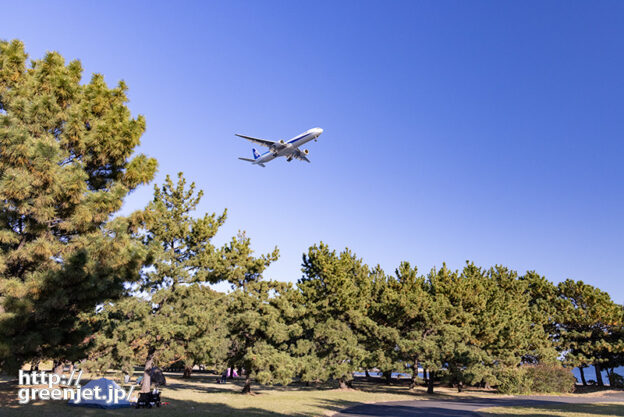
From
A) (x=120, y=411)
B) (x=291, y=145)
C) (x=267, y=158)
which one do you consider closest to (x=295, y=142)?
(x=291, y=145)

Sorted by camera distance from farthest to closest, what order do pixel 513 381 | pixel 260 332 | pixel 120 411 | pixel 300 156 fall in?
pixel 300 156 < pixel 513 381 < pixel 260 332 < pixel 120 411

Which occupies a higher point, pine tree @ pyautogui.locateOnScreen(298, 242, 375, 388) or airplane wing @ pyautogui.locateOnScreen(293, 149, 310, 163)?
airplane wing @ pyautogui.locateOnScreen(293, 149, 310, 163)

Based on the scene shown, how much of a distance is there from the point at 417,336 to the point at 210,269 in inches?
760

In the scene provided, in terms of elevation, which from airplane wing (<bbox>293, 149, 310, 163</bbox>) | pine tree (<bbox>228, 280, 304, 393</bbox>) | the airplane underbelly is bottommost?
pine tree (<bbox>228, 280, 304, 393</bbox>)

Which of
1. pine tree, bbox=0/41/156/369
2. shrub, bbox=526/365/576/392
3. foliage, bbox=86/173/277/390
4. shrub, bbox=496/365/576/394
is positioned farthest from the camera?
shrub, bbox=526/365/576/392

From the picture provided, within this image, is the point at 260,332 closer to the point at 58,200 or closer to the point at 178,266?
the point at 178,266

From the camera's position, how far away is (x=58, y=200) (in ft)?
38.7

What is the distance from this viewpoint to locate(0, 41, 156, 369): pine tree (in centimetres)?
1100

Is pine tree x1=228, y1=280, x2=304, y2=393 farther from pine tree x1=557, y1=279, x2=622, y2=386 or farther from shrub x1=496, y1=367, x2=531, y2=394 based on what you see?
pine tree x1=557, y1=279, x2=622, y2=386

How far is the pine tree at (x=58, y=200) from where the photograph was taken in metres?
11.0

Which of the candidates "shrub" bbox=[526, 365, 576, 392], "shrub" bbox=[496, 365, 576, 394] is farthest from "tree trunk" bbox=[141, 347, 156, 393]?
"shrub" bbox=[526, 365, 576, 392]

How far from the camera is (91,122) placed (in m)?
13.3

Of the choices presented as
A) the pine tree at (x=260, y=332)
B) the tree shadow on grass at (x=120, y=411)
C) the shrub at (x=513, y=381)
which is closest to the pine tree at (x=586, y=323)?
the shrub at (x=513, y=381)

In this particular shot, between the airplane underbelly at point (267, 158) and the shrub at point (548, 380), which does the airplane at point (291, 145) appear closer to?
the airplane underbelly at point (267, 158)
